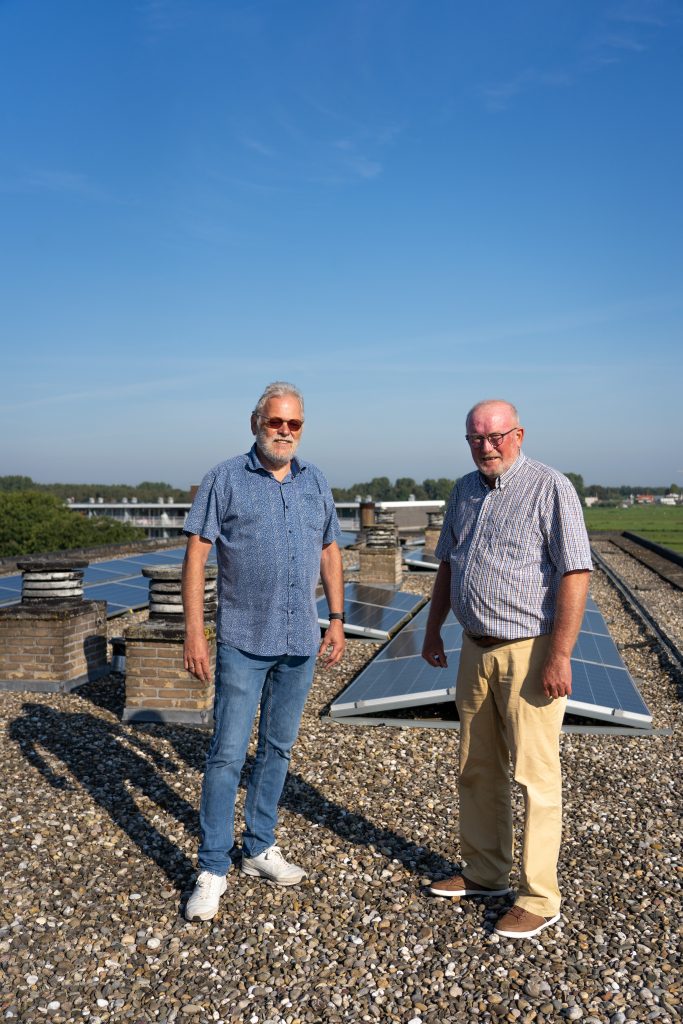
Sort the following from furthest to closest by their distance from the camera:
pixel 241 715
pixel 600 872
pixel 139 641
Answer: pixel 139 641 → pixel 600 872 → pixel 241 715

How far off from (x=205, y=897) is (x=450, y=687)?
3545 mm

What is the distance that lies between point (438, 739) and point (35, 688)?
168 inches

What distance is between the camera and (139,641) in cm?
699

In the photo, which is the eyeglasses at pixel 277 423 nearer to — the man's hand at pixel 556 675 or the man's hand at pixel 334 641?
the man's hand at pixel 334 641

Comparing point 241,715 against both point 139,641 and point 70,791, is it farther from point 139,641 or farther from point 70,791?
point 139,641

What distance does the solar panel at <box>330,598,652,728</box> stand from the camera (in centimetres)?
670

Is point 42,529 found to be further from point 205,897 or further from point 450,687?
point 205,897

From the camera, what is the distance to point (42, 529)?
44.3m

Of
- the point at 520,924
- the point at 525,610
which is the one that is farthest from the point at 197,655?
the point at 520,924

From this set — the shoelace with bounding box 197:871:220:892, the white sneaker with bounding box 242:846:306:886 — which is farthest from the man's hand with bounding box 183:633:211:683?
the white sneaker with bounding box 242:846:306:886

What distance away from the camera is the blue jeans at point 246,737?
365 centimetres

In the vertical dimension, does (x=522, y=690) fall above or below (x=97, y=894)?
above

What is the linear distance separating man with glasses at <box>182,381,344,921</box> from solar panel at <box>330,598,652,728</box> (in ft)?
10.7

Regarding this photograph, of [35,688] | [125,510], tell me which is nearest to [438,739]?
[35,688]
